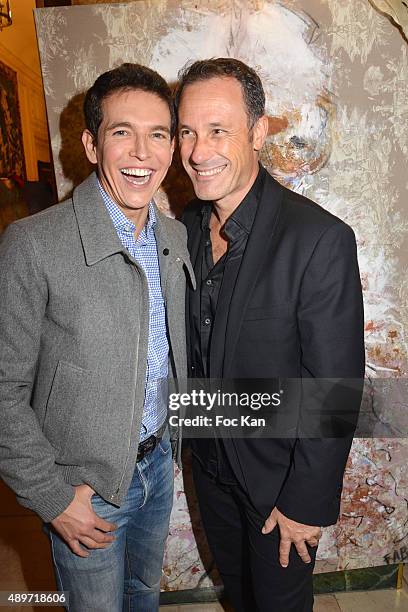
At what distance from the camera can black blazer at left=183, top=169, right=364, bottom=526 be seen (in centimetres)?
129

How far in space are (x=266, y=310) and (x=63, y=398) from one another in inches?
23.1

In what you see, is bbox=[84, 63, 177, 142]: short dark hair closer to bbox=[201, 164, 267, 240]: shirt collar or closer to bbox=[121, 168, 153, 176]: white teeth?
bbox=[121, 168, 153, 176]: white teeth

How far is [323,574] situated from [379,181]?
1806 mm

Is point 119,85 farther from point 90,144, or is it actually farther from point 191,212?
point 191,212

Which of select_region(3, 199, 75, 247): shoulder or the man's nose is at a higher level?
the man's nose

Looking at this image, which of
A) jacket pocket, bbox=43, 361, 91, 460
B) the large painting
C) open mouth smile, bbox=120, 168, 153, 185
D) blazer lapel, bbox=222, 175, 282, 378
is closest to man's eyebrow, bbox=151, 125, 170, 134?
open mouth smile, bbox=120, 168, 153, 185

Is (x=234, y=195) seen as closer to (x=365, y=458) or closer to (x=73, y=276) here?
(x=73, y=276)

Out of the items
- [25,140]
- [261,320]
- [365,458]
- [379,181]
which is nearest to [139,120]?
[261,320]

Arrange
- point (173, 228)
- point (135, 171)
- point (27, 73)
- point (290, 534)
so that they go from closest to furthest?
point (135, 171) → point (290, 534) → point (173, 228) → point (27, 73)

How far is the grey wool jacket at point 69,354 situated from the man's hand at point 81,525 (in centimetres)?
3

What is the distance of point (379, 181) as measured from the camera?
1832mm

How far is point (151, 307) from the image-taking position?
1389mm

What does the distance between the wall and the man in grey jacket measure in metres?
3.20

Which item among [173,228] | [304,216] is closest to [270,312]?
[304,216]
